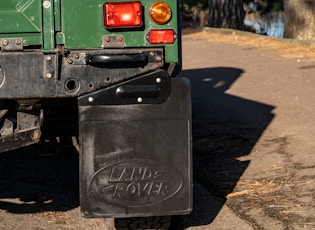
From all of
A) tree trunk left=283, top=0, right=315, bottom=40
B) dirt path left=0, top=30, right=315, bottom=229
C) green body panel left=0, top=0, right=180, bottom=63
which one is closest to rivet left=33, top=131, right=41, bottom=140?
green body panel left=0, top=0, right=180, bottom=63

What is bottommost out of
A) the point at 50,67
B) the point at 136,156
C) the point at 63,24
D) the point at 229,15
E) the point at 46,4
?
the point at 229,15

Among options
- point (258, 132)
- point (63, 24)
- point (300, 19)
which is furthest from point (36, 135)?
point (300, 19)

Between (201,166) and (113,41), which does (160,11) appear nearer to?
(113,41)

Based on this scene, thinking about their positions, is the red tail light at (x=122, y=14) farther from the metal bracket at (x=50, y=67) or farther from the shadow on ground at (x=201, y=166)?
A: the shadow on ground at (x=201, y=166)

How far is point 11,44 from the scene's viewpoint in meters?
5.14

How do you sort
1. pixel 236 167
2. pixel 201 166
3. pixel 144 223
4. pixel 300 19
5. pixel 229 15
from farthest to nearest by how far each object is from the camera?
1. pixel 229 15
2. pixel 300 19
3. pixel 201 166
4. pixel 236 167
5. pixel 144 223

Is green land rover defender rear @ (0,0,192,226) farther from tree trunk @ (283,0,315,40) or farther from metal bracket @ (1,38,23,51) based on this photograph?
tree trunk @ (283,0,315,40)

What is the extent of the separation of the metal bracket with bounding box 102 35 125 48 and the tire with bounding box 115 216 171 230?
1.22m

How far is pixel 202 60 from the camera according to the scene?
1544cm

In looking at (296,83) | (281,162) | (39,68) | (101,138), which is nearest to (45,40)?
(39,68)

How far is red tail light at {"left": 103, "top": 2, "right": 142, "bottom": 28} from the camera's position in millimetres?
5082

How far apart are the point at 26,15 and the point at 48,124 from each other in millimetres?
1115

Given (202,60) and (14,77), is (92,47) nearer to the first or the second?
(14,77)

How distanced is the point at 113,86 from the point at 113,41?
27cm
